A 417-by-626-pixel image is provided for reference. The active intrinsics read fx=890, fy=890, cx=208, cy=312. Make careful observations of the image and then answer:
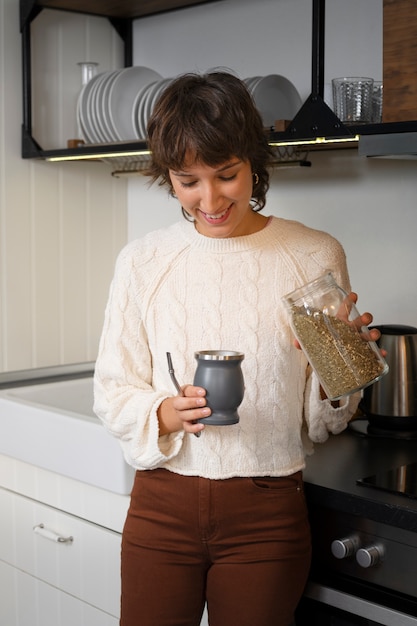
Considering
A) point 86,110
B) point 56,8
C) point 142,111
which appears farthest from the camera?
point 56,8

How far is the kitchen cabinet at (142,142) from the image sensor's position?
175 cm

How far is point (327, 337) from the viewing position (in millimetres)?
1339

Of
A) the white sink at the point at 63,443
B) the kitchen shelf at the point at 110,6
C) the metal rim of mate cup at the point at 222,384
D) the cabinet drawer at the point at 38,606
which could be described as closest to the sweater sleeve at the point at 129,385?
the metal rim of mate cup at the point at 222,384

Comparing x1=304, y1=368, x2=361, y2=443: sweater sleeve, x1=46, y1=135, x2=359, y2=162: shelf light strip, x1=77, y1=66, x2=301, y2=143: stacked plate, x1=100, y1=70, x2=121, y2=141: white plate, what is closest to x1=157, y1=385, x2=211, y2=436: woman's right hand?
x1=304, y1=368, x2=361, y2=443: sweater sleeve

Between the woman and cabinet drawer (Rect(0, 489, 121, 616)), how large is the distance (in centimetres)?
48

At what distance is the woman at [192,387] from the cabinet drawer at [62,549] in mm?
475

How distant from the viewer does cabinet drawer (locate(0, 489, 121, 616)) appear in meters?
1.92

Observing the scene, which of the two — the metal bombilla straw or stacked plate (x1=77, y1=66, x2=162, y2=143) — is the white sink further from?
stacked plate (x1=77, y1=66, x2=162, y2=143)

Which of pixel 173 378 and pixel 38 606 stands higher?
pixel 173 378

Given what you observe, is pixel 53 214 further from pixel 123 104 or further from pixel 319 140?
pixel 319 140

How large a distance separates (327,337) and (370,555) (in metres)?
0.37

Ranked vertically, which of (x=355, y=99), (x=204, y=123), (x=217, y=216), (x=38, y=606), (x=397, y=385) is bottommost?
(x=38, y=606)

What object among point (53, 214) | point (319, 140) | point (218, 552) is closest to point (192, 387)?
point (218, 552)

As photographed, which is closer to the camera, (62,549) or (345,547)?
(345,547)
